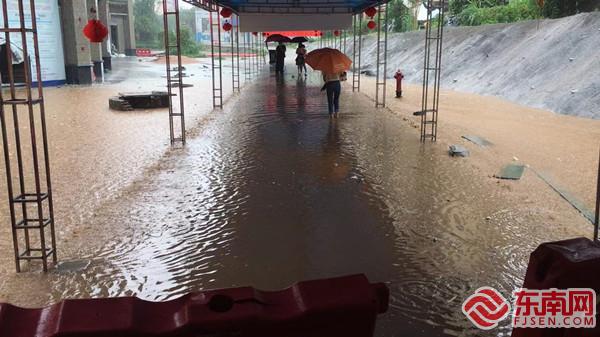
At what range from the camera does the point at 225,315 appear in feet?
7.08

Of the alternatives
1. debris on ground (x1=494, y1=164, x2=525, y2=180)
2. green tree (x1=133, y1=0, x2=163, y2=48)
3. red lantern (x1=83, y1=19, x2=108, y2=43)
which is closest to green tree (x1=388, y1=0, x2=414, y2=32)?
red lantern (x1=83, y1=19, x2=108, y2=43)

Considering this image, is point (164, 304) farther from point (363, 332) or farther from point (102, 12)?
point (102, 12)

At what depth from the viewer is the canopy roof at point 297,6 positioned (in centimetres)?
1655

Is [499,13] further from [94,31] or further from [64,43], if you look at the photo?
[94,31]

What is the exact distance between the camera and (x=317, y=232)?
5.33m

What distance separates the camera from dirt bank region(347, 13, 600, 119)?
583 inches

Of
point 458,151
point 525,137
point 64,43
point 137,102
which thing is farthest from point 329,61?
point 64,43

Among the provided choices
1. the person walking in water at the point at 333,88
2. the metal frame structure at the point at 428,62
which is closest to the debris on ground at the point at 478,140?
the metal frame structure at the point at 428,62

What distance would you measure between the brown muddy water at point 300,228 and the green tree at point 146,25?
56731mm

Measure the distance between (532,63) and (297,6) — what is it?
27.8 ft

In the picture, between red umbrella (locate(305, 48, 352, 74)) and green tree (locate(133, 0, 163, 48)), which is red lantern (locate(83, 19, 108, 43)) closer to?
red umbrella (locate(305, 48, 352, 74))

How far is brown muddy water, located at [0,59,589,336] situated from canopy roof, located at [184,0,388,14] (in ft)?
28.1

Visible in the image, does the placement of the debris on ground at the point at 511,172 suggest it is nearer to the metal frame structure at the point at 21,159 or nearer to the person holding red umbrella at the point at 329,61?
the person holding red umbrella at the point at 329,61

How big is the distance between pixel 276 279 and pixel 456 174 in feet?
13.9
